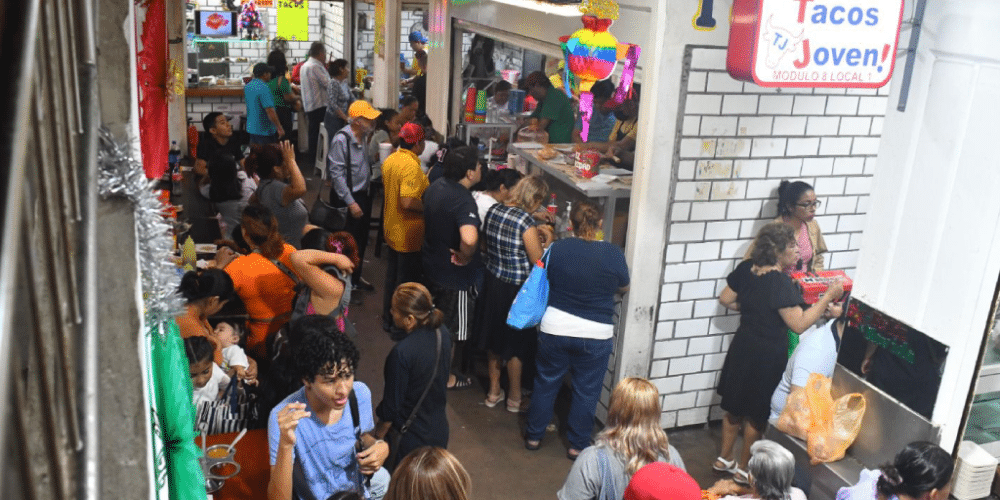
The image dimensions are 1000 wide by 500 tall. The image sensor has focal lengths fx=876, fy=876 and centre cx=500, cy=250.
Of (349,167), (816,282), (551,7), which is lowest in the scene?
(816,282)

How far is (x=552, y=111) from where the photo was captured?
29.8 feet

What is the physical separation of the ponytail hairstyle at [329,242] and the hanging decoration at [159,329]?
3124mm

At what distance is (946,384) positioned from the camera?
466 centimetres

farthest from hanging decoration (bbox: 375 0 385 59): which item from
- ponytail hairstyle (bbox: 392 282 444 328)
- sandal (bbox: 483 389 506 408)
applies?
ponytail hairstyle (bbox: 392 282 444 328)

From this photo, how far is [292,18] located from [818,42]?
11.3 m

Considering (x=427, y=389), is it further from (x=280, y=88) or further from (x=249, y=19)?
(x=249, y=19)

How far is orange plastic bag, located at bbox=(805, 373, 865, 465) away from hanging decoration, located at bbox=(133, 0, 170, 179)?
381 centimetres

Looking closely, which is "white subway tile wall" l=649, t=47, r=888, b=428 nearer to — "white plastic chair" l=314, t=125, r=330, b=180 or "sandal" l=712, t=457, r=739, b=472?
"sandal" l=712, t=457, r=739, b=472

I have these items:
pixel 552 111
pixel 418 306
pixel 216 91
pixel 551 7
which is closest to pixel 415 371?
pixel 418 306

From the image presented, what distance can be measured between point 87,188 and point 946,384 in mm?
4659

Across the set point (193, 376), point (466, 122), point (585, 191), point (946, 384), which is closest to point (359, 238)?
point (466, 122)

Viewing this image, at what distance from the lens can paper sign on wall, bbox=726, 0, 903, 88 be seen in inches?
169

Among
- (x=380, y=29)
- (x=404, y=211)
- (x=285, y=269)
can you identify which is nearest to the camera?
(x=285, y=269)

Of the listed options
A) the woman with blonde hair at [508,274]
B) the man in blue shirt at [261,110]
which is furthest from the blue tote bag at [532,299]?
the man in blue shirt at [261,110]
